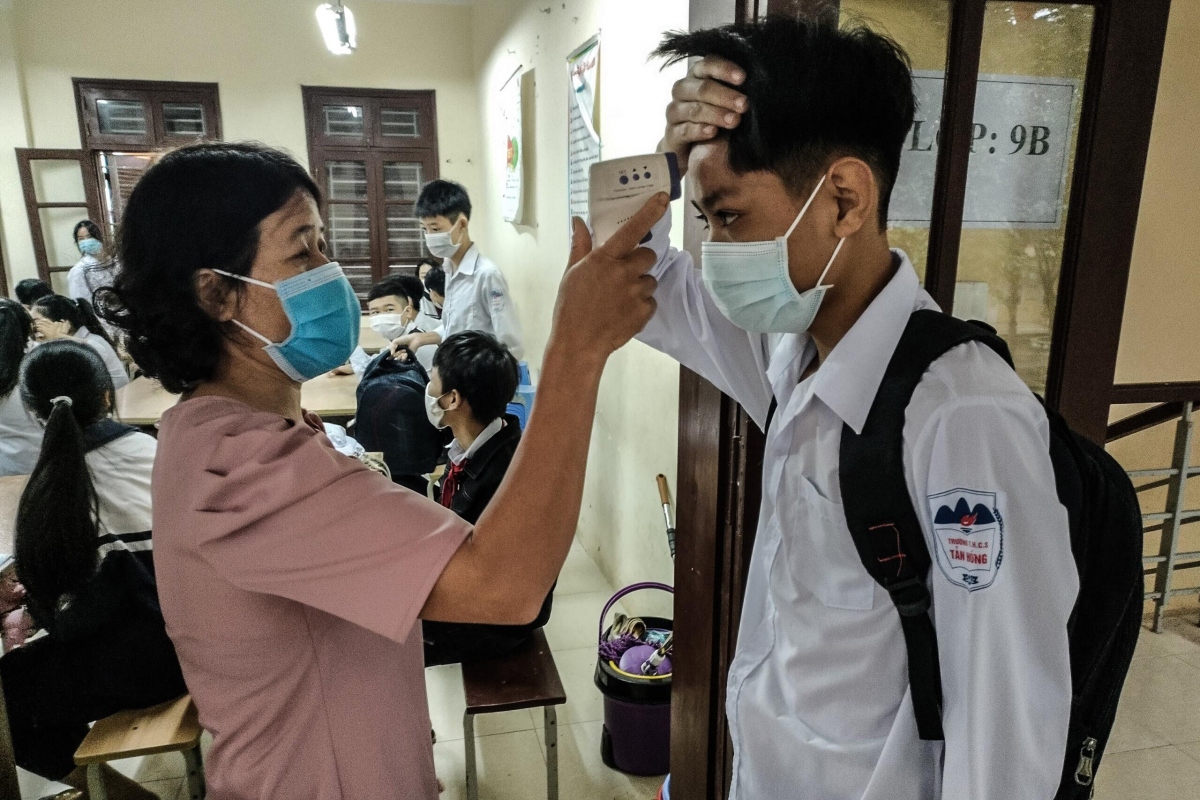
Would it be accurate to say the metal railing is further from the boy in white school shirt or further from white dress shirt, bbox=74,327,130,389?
white dress shirt, bbox=74,327,130,389

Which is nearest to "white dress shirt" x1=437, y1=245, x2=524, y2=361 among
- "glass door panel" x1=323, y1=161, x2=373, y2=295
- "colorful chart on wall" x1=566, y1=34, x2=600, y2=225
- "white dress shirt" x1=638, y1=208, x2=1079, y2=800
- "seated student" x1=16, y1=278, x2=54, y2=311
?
"colorful chart on wall" x1=566, y1=34, x2=600, y2=225

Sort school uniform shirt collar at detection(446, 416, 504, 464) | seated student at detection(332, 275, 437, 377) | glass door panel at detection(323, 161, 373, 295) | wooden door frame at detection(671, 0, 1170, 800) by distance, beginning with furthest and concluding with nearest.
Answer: glass door panel at detection(323, 161, 373, 295), seated student at detection(332, 275, 437, 377), school uniform shirt collar at detection(446, 416, 504, 464), wooden door frame at detection(671, 0, 1170, 800)

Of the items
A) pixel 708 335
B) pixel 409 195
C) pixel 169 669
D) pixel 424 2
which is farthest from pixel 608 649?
pixel 424 2

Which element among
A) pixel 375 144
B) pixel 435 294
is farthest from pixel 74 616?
pixel 375 144

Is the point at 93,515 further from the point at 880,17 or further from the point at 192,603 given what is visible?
the point at 880,17

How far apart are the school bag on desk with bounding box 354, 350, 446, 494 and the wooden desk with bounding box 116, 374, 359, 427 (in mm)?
450

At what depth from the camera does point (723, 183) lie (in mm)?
943

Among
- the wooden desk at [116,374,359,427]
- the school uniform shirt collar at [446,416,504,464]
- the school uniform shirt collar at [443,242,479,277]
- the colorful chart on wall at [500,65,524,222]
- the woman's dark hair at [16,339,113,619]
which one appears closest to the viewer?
the woman's dark hair at [16,339,113,619]

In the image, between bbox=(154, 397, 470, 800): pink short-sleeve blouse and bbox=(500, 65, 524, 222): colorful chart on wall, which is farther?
bbox=(500, 65, 524, 222): colorful chart on wall

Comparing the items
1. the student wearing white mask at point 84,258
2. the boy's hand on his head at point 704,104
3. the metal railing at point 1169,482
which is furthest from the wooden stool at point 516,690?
the student wearing white mask at point 84,258

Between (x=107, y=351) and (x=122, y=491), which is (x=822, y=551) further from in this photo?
(x=107, y=351)

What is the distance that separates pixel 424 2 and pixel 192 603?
7383mm

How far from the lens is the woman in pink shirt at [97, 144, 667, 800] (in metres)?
0.77

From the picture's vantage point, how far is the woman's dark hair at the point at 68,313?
3893 millimetres
